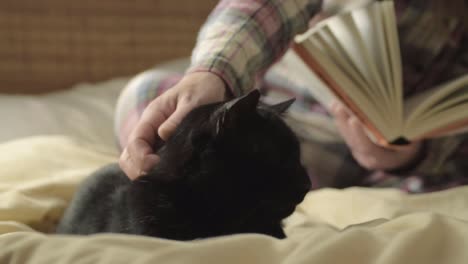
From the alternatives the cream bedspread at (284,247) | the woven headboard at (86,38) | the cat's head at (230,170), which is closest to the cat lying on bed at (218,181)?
the cat's head at (230,170)

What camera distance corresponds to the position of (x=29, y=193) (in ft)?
2.29

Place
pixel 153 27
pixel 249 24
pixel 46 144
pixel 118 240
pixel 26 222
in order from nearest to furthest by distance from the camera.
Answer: pixel 118 240 → pixel 26 222 → pixel 249 24 → pixel 46 144 → pixel 153 27

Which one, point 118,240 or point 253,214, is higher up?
point 118,240

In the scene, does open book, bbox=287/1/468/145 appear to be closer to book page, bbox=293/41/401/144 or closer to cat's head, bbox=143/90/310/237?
book page, bbox=293/41/401/144

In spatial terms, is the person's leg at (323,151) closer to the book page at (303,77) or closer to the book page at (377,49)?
the book page at (303,77)

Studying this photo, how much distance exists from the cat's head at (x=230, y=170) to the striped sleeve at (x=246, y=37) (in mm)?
147

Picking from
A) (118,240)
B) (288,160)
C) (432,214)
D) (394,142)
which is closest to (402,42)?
(394,142)

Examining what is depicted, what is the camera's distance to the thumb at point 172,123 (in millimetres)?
570

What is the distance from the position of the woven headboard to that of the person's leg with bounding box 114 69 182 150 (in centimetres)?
64

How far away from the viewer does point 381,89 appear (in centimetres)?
72

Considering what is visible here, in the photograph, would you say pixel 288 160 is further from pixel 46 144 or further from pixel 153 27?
pixel 153 27

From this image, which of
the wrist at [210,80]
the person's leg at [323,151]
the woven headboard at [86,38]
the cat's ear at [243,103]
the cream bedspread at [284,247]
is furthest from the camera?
the woven headboard at [86,38]

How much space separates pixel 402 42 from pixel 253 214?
55 cm

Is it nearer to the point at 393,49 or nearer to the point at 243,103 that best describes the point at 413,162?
the point at 393,49
